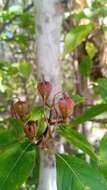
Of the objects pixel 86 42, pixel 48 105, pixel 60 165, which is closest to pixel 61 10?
pixel 48 105

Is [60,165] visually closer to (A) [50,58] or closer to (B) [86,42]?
(A) [50,58]

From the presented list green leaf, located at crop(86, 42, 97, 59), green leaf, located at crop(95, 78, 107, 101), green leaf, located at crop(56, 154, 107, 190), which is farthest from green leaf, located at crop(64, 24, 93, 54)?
green leaf, located at crop(56, 154, 107, 190)

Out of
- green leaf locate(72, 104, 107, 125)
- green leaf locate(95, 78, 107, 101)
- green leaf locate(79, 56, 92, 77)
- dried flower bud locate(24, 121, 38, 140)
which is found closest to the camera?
dried flower bud locate(24, 121, 38, 140)

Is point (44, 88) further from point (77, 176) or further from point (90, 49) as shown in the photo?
point (90, 49)

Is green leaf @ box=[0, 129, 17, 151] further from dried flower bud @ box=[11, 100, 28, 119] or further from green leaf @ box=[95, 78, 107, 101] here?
green leaf @ box=[95, 78, 107, 101]

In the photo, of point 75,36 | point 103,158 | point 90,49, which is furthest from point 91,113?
point 90,49

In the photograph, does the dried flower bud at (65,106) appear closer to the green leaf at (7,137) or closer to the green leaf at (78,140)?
the green leaf at (78,140)

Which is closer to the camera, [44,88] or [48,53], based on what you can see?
[44,88]
